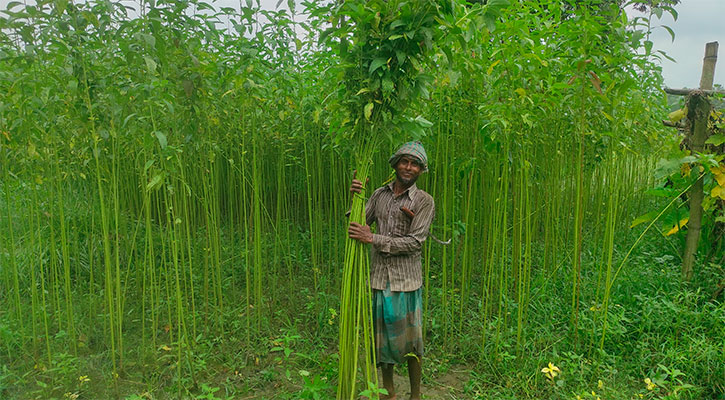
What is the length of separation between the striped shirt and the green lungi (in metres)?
0.06

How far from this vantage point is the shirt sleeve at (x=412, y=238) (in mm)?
2467

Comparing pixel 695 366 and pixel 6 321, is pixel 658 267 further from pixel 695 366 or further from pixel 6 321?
pixel 6 321

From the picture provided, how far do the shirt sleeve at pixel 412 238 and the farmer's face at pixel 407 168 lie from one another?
17cm

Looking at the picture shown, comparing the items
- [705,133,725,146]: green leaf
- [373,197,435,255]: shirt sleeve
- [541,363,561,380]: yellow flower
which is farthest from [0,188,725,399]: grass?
[705,133,725,146]: green leaf

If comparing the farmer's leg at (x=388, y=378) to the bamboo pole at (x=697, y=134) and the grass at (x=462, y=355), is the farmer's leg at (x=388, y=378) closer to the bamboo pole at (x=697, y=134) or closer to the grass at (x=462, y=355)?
the grass at (x=462, y=355)

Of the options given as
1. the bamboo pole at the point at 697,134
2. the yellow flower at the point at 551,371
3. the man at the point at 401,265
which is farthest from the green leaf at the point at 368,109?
the bamboo pole at the point at 697,134

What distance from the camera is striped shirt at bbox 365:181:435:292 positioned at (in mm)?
2518

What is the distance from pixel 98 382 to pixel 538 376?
2884 millimetres

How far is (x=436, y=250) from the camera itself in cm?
475

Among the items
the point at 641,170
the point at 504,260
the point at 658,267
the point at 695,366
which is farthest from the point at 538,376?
the point at 641,170

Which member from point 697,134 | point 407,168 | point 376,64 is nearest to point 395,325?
point 407,168

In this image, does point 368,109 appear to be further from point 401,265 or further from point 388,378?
point 388,378

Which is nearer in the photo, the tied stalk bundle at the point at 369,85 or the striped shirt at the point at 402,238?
the tied stalk bundle at the point at 369,85

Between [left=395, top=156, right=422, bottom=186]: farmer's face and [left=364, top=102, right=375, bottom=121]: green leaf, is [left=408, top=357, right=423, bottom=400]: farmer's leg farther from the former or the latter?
[left=364, top=102, right=375, bottom=121]: green leaf
